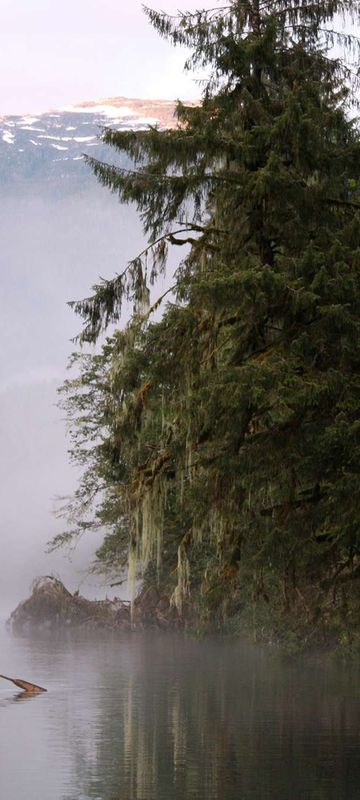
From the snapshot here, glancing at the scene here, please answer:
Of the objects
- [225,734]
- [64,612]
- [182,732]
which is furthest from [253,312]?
[64,612]

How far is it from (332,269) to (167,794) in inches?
255

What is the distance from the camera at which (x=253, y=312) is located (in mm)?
16781

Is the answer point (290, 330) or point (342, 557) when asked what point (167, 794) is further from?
point (290, 330)

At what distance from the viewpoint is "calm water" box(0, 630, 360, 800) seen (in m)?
18.4

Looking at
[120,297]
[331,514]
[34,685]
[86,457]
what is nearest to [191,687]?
[34,685]

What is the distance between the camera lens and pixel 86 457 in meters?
50.3

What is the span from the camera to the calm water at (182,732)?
60.5 ft

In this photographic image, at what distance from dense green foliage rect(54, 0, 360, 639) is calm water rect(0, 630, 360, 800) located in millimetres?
2322

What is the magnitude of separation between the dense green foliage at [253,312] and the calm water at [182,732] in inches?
91.4

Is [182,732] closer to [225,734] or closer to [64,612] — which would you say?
[225,734]

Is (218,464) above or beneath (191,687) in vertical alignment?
above

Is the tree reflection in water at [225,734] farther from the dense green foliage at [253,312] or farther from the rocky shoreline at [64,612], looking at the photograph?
the rocky shoreline at [64,612]

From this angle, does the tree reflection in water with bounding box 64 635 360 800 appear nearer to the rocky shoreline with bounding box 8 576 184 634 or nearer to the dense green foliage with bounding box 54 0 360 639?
the dense green foliage with bounding box 54 0 360 639

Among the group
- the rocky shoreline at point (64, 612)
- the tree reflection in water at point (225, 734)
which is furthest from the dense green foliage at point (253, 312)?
the rocky shoreline at point (64, 612)
